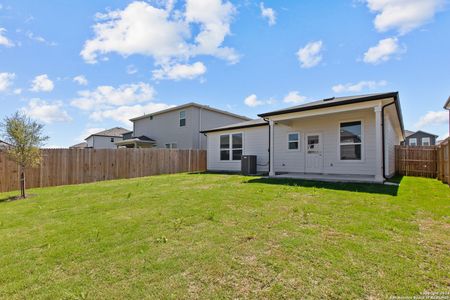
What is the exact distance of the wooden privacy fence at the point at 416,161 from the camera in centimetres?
1108

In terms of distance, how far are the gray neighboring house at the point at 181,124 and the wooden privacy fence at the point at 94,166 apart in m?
3.86

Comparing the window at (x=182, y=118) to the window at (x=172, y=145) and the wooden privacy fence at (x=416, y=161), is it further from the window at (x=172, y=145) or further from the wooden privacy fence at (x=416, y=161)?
the wooden privacy fence at (x=416, y=161)

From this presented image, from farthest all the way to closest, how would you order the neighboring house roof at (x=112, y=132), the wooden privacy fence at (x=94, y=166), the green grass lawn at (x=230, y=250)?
the neighboring house roof at (x=112, y=132), the wooden privacy fence at (x=94, y=166), the green grass lawn at (x=230, y=250)

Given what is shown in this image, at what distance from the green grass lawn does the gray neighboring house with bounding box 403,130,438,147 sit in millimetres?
37942

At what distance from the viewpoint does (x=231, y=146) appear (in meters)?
14.4

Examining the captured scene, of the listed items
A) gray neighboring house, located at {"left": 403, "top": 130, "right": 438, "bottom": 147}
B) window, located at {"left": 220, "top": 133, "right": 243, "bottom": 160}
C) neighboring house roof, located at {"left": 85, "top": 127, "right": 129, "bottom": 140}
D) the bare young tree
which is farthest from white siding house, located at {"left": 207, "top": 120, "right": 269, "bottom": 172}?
gray neighboring house, located at {"left": 403, "top": 130, "right": 438, "bottom": 147}

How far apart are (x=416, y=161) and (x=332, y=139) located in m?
4.79

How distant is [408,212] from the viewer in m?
4.57

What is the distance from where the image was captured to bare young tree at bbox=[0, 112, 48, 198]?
7625 millimetres

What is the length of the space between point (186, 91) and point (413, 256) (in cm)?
2060

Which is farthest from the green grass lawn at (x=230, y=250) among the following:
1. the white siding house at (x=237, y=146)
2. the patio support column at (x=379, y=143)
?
the white siding house at (x=237, y=146)

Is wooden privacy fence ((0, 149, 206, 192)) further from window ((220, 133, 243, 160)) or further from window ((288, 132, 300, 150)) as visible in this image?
window ((288, 132, 300, 150))

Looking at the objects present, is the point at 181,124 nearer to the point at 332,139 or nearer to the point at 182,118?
the point at 182,118

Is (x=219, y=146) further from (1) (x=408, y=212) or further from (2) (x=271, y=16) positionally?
(1) (x=408, y=212)
